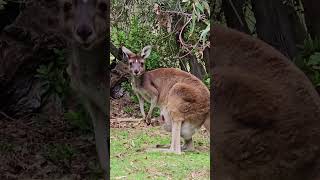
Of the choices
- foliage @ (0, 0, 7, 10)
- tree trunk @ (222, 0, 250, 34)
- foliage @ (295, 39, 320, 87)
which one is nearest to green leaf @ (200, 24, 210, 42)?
tree trunk @ (222, 0, 250, 34)

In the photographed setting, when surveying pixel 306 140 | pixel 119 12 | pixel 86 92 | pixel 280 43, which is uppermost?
pixel 119 12

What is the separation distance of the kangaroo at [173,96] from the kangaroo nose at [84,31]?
265 mm

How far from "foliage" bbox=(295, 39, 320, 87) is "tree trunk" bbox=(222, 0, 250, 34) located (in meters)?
0.23

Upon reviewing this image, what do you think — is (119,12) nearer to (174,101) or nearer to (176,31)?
(176,31)

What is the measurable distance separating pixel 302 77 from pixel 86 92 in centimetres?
88

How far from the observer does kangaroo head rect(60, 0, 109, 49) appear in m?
2.25

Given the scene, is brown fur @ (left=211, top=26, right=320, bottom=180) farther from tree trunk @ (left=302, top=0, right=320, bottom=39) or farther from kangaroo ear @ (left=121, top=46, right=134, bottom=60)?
kangaroo ear @ (left=121, top=46, right=134, bottom=60)

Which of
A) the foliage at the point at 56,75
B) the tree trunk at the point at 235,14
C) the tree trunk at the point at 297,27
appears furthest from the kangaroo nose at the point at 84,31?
the tree trunk at the point at 297,27

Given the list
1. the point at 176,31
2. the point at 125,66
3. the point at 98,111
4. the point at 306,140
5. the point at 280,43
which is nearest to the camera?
the point at 306,140

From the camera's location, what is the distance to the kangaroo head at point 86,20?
2.25 meters

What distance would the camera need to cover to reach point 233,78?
1.95 metres

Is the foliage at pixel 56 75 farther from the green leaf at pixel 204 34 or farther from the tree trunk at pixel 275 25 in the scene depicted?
the tree trunk at pixel 275 25

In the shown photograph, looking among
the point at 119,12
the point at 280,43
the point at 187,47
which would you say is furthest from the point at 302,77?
the point at 119,12

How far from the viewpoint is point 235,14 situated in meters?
2.17
